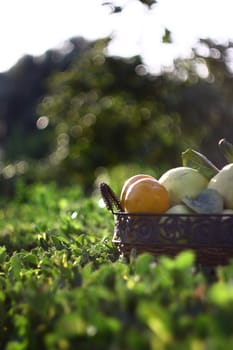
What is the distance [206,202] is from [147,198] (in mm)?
207

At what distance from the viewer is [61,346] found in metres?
1.87

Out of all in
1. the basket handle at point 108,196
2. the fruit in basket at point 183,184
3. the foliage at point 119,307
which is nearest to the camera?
the foliage at point 119,307

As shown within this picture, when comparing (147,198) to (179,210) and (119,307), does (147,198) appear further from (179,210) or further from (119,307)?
(119,307)

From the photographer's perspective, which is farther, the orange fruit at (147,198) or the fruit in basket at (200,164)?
the fruit in basket at (200,164)

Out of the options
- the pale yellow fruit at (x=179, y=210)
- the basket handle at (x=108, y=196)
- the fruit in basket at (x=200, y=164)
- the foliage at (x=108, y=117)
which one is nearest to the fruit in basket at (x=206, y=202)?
the pale yellow fruit at (x=179, y=210)

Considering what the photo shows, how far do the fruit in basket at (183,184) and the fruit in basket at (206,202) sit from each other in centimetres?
8

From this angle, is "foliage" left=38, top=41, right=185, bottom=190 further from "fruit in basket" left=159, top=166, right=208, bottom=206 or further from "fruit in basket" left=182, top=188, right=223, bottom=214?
"fruit in basket" left=182, top=188, right=223, bottom=214

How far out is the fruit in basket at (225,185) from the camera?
301 cm

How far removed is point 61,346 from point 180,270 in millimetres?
322

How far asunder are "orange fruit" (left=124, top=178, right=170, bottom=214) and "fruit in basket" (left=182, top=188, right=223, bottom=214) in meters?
0.09

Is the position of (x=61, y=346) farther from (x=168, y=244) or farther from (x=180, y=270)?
(x=168, y=244)

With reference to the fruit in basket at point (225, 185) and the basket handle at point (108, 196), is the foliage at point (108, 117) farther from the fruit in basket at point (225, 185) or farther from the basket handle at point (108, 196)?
the fruit in basket at point (225, 185)

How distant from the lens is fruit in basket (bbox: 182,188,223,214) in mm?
2918

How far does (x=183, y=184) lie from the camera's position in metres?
3.10
